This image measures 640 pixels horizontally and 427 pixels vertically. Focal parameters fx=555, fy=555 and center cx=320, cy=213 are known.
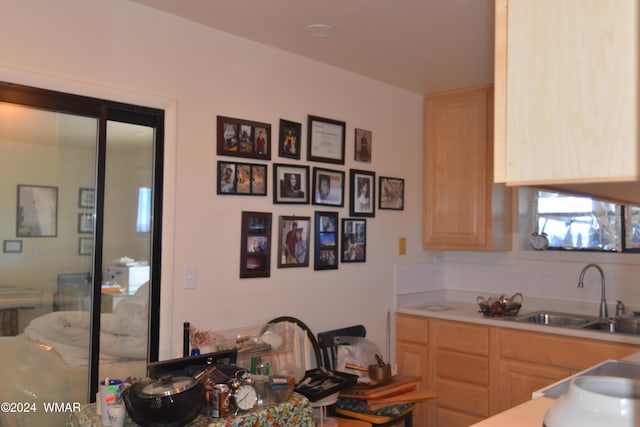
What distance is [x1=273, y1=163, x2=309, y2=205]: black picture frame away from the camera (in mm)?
3259

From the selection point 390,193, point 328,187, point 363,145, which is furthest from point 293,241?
point 390,193

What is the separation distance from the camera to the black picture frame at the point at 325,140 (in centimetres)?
347

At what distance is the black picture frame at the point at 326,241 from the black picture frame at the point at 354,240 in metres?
0.07

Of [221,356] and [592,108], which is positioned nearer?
[592,108]

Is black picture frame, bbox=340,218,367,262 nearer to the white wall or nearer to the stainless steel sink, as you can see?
the white wall

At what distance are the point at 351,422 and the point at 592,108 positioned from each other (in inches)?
104

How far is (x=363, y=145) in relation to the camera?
3.84m

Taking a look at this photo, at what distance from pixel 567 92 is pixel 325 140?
287 centimetres

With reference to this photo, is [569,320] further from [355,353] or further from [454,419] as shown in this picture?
[355,353]

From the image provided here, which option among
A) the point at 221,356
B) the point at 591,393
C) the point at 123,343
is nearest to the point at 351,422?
the point at 221,356

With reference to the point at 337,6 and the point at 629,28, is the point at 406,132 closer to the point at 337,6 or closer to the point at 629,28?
the point at 337,6

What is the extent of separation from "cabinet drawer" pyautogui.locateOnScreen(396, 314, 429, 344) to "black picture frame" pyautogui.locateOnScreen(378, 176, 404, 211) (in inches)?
31.7

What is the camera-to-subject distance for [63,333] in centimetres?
249

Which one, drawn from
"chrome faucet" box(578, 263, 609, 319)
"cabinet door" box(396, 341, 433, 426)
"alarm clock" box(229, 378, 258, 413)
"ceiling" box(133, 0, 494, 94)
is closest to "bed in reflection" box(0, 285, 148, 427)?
"alarm clock" box(229, 378, 258, 413)
